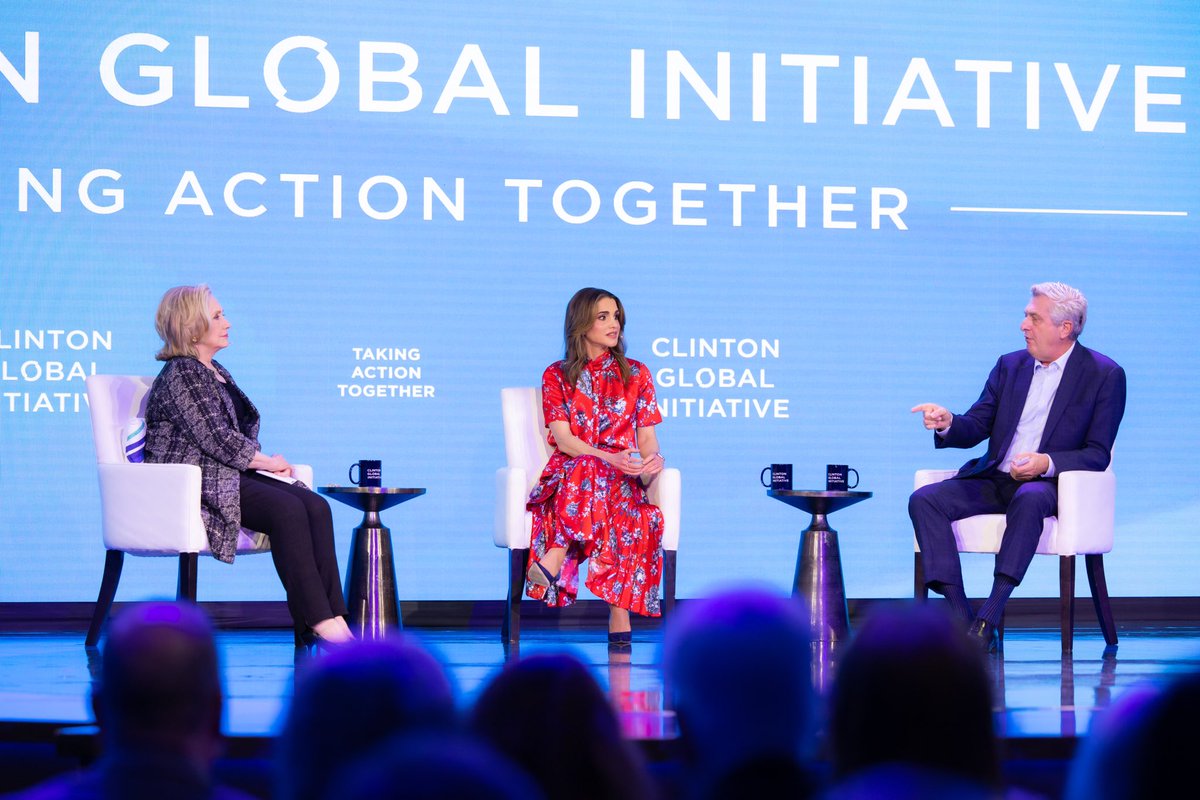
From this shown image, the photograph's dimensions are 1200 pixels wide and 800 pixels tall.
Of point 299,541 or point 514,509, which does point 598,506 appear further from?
point 299,541

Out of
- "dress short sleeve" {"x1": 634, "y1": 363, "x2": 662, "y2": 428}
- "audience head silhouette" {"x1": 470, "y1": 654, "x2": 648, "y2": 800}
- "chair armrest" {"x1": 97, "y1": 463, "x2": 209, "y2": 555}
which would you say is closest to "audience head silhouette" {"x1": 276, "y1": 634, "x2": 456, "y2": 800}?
"audience head silhouette" {"x1": 470, "y1": 654, "x2": 648, "y2": 800}

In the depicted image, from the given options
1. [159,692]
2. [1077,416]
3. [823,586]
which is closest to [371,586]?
[823,586]

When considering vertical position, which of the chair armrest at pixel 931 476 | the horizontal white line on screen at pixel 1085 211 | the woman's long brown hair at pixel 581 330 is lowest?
the chair armrest at pixel 931 476

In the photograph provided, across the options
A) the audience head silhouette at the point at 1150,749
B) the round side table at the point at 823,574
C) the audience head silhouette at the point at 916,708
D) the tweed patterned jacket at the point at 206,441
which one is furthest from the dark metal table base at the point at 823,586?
the audience head silhouette at the point at 1150,749

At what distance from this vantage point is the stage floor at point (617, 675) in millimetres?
2562

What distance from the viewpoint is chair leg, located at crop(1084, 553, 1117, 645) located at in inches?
189

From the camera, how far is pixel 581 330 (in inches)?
194

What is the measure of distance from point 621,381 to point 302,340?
1288 mm

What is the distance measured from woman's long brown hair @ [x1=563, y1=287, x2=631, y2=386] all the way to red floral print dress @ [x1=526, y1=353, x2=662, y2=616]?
1.7 inches

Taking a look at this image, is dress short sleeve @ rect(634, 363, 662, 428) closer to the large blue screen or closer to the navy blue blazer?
the large blue screen

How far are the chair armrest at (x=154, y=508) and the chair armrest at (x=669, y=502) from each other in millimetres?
1541

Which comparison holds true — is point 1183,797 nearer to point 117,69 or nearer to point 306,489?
point 306,489

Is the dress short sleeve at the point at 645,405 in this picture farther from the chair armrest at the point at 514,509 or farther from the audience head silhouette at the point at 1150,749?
the audience head silhouette at the point at 1150,749

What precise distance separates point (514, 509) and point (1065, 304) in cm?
207
